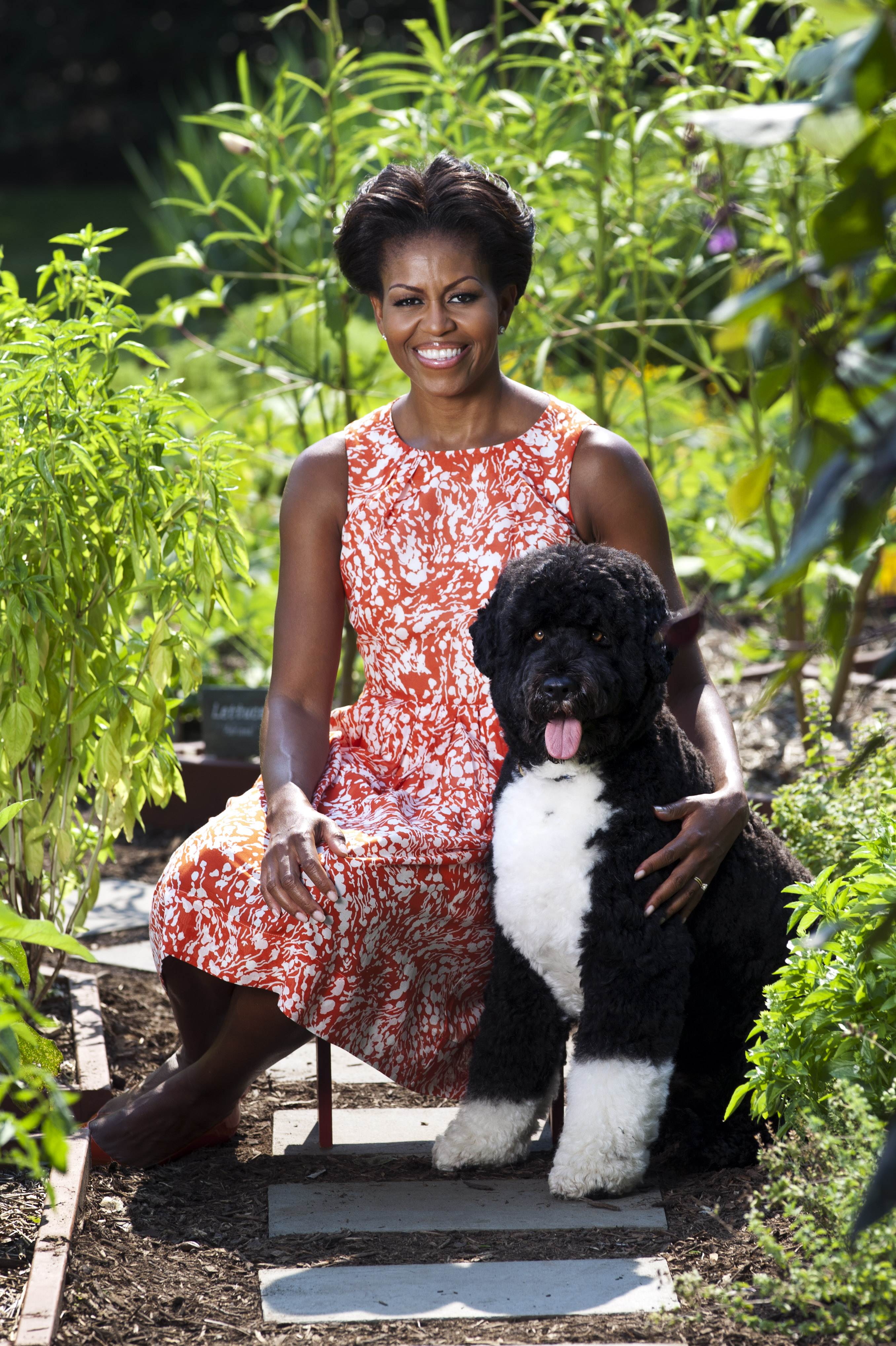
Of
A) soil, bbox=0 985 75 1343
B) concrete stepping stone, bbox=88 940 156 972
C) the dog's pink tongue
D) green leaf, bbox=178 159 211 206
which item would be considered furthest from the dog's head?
green leaf, bbox=178 159 211 206

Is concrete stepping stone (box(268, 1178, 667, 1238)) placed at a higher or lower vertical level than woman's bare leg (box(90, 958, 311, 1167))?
lower

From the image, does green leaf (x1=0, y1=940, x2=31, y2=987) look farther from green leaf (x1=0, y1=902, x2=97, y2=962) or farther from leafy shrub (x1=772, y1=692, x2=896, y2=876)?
leafy shrub (x1=772, y1=692, x2=896, y2=876)

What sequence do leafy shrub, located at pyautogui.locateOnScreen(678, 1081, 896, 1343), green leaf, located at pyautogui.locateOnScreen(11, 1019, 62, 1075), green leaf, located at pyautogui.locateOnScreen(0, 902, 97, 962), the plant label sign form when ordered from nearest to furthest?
green leaf, located at pyautogui.locateOnScreen(0, 902, 97, 962), leafy shrub, located at pyautogui.locateOnScreen(678, 1081, 896, 1343), green leaf, located at pyautogui.locateOnScreen(11, 1019, 62, 1075), the plant label sign

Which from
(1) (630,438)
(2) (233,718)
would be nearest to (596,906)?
(2) (233,718)

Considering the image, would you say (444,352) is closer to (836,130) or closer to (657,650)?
(657,650)

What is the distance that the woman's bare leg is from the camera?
2.58 metres

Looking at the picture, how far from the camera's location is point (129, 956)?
3.85m

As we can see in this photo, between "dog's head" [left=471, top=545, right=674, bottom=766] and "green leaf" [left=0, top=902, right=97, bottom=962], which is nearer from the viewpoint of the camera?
"green leaf" [left=0, top=902, right=97, bottom=962]

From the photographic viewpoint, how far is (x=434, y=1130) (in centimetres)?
291

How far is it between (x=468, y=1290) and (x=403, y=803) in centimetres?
97

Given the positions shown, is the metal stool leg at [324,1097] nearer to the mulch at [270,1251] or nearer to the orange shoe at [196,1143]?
the mulch at [270,1251]

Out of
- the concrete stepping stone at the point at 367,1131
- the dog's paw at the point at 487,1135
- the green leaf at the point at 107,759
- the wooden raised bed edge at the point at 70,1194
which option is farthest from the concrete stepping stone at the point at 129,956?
the dog's paw at the point at 487,1135

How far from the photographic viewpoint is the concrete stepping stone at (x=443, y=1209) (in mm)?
2391

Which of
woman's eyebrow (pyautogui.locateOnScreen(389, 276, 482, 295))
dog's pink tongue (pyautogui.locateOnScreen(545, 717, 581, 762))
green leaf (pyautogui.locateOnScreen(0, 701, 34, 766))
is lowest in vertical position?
green leaf (pyautogui.locateOnScreen(0, 701, 34, 766))
